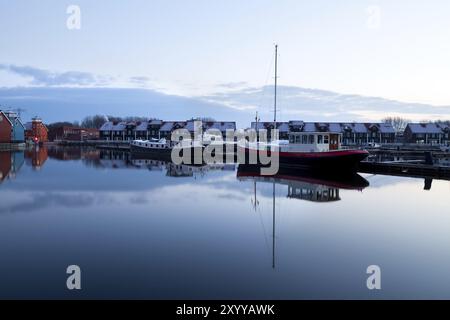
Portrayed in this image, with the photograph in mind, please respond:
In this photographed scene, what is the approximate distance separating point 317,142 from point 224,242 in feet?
82.1

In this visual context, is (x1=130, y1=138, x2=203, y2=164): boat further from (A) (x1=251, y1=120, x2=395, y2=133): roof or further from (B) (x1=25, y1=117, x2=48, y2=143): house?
(B) (x1=25, y1=117, x2=48, y2=143): house

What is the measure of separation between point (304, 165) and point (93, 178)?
18961 millimetres

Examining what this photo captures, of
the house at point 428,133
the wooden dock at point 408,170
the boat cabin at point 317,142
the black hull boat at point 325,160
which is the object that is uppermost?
the house at point 428,133

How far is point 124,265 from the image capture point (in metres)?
11.0

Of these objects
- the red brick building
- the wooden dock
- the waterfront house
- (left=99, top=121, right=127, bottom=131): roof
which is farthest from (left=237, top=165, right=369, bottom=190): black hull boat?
(left=99, top=121, right=127, bottom=131): roof

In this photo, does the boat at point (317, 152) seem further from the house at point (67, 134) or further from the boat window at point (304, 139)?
the house at point (67, 134)

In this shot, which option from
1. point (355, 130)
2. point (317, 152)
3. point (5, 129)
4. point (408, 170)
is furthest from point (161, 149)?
point (355, 130)

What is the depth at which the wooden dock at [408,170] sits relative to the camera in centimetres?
3256

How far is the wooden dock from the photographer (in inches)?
1282

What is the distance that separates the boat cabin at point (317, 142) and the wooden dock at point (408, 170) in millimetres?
4357

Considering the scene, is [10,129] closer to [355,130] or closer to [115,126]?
[115,126]

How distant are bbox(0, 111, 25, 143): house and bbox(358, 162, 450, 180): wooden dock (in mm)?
69436

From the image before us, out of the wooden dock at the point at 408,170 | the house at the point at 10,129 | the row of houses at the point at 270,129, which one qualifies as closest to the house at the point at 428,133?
the row of houses at the point at 270,129
